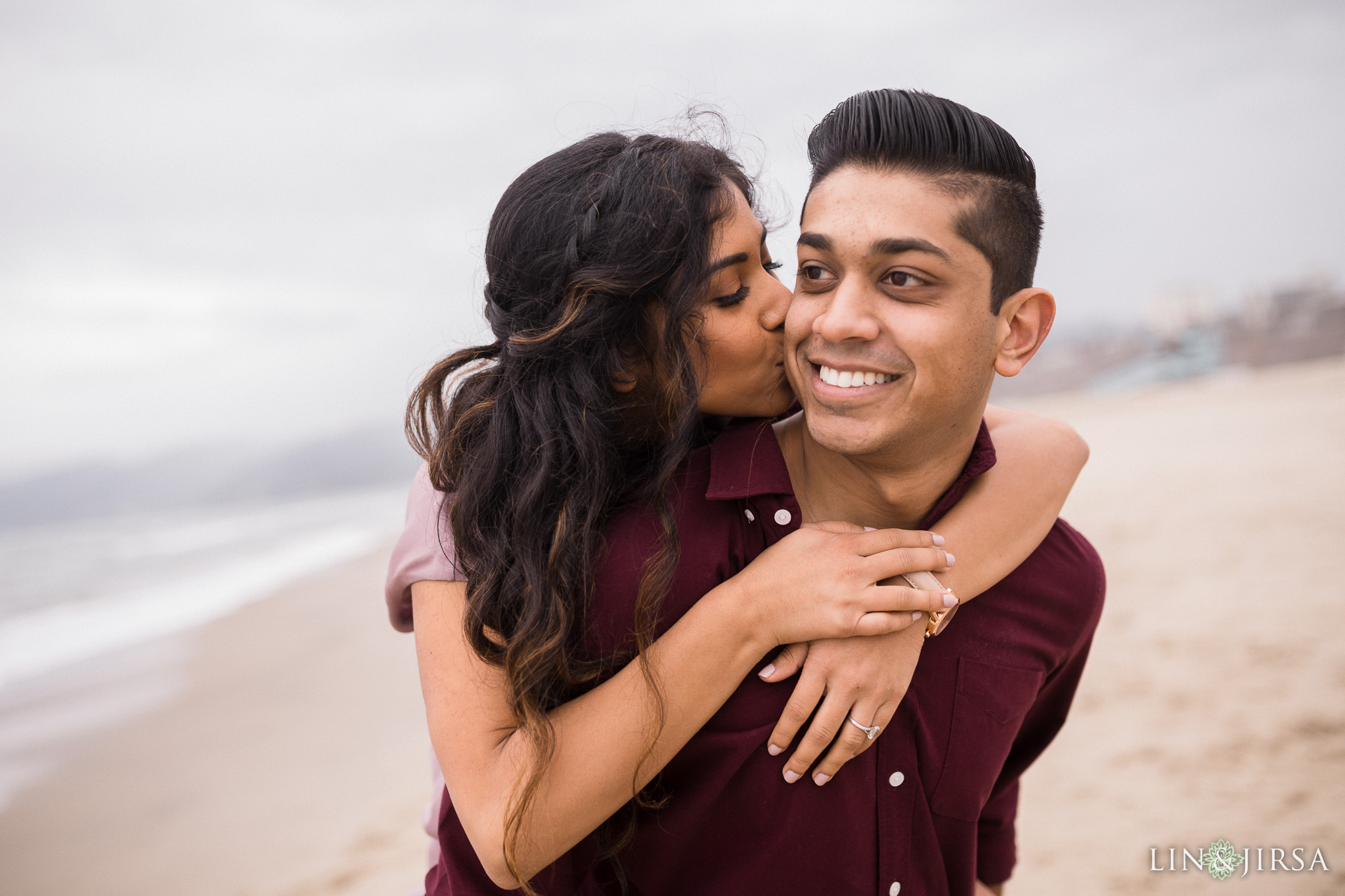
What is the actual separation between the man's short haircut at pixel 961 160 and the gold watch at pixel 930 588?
2.39 feet

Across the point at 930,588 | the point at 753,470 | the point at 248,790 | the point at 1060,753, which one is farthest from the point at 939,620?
the point at 248,790

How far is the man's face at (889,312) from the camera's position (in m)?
2.06

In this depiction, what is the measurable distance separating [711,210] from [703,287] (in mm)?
222

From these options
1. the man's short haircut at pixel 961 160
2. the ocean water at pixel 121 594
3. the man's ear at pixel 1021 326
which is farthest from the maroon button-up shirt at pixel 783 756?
the ocean water at pixel 121 594

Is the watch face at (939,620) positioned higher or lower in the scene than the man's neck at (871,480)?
lower

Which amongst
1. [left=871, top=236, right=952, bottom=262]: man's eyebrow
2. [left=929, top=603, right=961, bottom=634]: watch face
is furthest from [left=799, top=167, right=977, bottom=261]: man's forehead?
[left=929, top=603, right=961, bottom=634]: watch face

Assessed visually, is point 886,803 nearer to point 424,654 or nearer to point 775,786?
point 775,786

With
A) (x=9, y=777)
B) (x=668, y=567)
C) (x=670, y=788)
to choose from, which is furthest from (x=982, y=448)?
(x=9, y=777)

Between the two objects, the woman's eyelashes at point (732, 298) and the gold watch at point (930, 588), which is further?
the woman's eyelashes at point (732, 298)

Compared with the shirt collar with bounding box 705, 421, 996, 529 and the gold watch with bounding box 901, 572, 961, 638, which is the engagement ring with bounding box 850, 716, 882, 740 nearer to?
the gold watch with bounding box 901, 572, 961, 638

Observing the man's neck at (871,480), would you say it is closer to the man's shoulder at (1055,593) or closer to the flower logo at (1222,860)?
the man's shoulder at (1055,593)

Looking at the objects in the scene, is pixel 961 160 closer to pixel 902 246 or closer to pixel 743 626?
pixel 902 246

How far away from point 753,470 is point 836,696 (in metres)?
0.57

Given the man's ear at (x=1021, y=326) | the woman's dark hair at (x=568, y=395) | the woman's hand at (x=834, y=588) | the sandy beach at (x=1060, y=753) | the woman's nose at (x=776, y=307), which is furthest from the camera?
the sandy beach at (x=1060, y=753)
